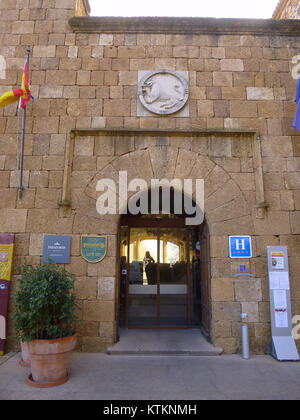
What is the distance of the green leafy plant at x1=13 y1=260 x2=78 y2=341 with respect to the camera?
3.42m

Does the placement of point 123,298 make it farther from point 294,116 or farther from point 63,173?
point 294,116

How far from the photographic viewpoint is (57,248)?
4699 millimetres

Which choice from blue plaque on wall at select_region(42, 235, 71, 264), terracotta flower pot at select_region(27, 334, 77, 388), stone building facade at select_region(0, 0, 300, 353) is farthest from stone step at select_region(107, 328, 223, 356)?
blue plaque on wall at select_region(42, 235, 71, 264)

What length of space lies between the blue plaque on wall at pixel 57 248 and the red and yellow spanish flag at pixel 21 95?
2.35 metres

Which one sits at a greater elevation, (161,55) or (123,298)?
(161,55)

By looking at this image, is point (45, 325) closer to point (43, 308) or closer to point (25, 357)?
point (43, 308)

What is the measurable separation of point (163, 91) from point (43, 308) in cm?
414

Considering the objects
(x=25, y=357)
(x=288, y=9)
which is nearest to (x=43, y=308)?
(x=25, y=357)

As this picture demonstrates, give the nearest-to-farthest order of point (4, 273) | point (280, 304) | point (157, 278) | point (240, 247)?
point (280, 304) → point (4, 273) → point (240, 247) → point (157, 278)

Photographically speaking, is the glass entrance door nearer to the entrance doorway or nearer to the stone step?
the entrance doorway

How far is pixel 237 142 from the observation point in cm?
507

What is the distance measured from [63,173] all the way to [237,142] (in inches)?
125

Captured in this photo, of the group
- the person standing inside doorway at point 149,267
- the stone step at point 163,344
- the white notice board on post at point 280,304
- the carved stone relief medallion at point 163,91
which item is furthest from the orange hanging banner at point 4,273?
the white notice board on post at point 280,304
